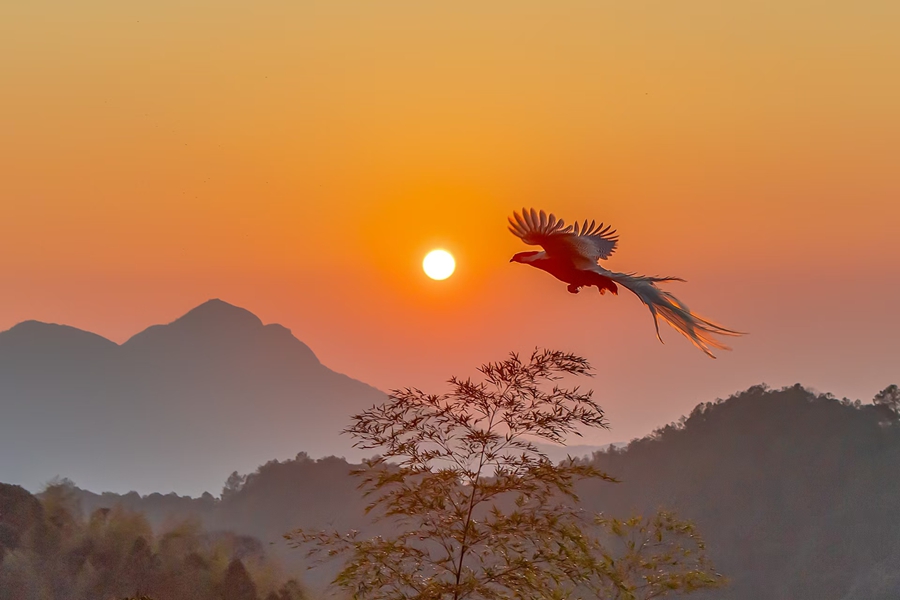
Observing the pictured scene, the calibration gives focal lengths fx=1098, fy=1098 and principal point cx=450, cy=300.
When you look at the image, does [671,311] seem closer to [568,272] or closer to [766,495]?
[568,272]

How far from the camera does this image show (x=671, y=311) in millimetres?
8555

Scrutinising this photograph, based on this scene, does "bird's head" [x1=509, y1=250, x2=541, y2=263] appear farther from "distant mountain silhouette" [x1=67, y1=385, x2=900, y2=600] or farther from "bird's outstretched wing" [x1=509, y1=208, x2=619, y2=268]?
"distant mountain silhouette" [x1=67, y1=385, x2=900, y2=600]

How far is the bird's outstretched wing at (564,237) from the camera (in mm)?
9992

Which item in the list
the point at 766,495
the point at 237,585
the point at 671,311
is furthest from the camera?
the point at 766,495

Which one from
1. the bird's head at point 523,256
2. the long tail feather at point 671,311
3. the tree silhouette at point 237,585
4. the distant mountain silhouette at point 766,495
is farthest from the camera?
the distant mountain silhouette at point 766,495

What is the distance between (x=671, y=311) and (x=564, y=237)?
1.81 meters

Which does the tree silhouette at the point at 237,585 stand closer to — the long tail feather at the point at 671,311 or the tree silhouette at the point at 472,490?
the tree silhouette at the point at 472,490

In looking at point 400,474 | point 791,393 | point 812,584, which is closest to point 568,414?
point 400,474

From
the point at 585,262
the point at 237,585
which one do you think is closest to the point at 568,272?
the point at 585,262

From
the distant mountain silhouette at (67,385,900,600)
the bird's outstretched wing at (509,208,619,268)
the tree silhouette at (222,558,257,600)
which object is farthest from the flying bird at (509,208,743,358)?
the distant mountain silhouette at (67,385,900,600)

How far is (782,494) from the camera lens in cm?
7112

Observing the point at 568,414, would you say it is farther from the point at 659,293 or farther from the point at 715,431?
the point at 715,431

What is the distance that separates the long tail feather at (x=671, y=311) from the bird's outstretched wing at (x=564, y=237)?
2.38 feet

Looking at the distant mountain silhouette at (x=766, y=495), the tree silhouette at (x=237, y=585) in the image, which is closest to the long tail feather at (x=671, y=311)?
the tree silhouette at (x=237, y=585)
